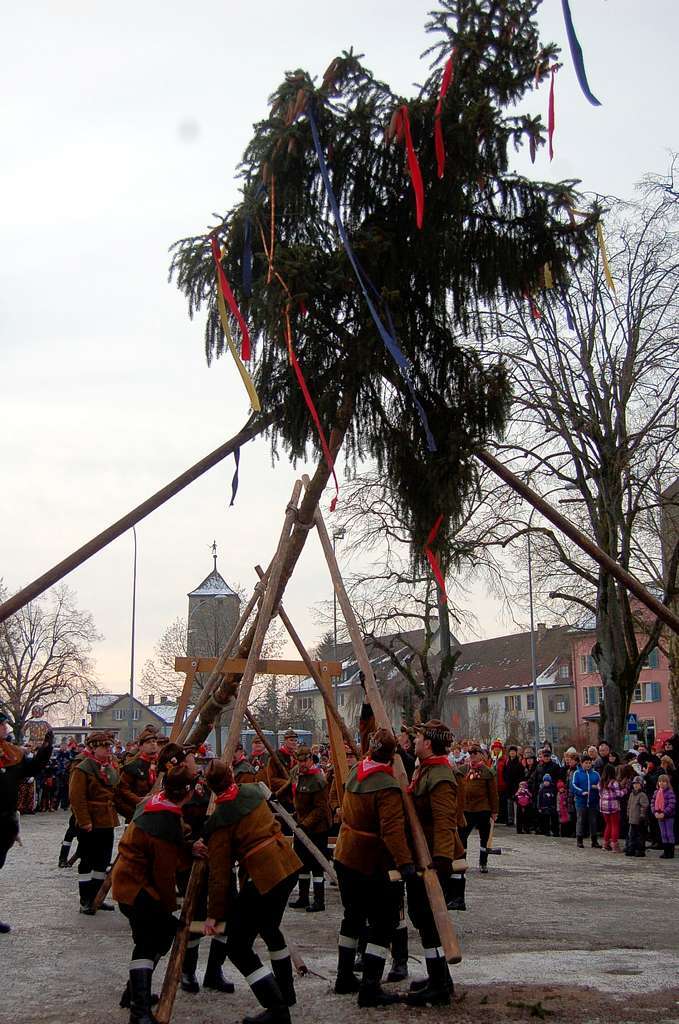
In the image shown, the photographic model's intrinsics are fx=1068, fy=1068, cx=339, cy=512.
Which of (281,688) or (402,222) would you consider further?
(281,688)

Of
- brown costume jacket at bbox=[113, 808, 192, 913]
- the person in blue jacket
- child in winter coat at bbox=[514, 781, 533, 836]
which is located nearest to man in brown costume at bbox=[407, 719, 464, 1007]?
brown costume jacket at bbox=[113, 808, 192, 913]

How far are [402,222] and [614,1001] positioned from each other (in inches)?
215

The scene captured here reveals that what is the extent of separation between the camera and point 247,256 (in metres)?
7.80

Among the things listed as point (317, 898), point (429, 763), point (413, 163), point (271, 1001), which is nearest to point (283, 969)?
point (271, 1001)

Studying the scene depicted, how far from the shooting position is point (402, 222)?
7930mm

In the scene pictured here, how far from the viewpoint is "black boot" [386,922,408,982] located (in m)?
7.46

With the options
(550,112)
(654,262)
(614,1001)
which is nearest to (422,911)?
(614,1001)

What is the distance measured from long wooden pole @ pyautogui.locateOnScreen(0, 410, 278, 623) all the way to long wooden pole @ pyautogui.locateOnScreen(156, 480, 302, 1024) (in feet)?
3.23

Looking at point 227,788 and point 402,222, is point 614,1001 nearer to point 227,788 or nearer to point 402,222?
point 227,788

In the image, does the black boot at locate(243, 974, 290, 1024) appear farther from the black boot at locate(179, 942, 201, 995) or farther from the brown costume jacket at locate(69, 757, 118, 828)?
the brown costume jacket at locate(69, 757, 118, 828)

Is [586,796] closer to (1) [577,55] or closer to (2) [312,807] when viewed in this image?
(2) [312,807]

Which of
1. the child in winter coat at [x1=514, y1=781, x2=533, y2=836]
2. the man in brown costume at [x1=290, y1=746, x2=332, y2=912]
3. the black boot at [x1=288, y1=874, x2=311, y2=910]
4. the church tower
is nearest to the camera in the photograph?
the black boot at [x1=288, y1=874, x2=311, y2=910]

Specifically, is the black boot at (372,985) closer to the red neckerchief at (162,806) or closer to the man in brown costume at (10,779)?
the red neckerchief at (162,806)

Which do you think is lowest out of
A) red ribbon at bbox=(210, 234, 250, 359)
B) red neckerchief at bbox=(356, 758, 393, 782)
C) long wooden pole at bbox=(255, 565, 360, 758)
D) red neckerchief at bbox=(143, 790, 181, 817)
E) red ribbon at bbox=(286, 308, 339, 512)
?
red neckerchief at bbox=(143, 790, 181, 817)
